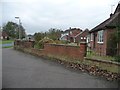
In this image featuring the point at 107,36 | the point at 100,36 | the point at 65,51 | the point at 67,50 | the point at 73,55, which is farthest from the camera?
the point at 100,36

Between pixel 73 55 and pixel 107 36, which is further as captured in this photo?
pixel 107 36

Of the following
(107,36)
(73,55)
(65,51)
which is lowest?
(73,55)

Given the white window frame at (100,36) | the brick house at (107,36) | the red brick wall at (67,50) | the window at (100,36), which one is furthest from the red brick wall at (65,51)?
the window at (100,36)

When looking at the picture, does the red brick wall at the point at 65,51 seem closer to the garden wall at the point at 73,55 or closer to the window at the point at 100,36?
the garden wall at the point at 73,55

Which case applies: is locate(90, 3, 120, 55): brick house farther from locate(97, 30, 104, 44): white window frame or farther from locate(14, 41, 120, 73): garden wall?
locate(14, 41, 120, 73): garden wall

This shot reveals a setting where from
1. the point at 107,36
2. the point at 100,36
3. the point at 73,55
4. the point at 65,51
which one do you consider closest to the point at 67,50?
the point at 65,51

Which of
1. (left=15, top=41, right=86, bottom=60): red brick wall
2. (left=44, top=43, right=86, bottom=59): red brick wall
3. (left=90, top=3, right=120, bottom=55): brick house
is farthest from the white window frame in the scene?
(left=44, top=43, right=86, bottom=59): red brick wall

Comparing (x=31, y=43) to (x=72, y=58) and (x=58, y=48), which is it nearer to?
(x=58, y=48)

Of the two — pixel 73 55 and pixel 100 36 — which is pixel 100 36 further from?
pixel 73 55

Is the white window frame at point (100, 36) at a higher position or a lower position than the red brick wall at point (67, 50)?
higher

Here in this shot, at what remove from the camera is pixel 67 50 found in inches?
620

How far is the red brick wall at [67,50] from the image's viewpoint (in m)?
13.5

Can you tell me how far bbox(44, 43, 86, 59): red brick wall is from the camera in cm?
1349

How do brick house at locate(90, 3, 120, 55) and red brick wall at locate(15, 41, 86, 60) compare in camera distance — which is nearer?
red brick wall at locate(15, 41, 86, 60)
